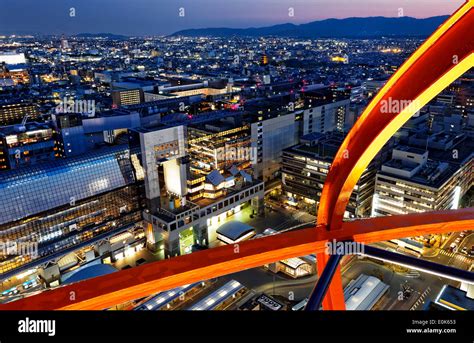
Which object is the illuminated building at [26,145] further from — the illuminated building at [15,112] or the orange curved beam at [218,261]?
the orange curved beam at [218,261]

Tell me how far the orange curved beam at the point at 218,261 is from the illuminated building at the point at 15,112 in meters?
44.8

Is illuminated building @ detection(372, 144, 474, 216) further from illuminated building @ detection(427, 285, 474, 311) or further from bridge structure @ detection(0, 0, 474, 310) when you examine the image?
bridge structure @ detection(0, 0, 474, 310)

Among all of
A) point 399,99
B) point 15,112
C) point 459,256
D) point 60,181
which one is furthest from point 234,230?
point 15,112

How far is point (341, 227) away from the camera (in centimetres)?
342

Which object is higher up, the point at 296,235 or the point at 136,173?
the point at 296,235

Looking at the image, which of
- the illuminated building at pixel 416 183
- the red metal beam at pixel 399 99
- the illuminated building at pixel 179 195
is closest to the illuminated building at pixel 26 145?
the illuminated building at pixel 179 195

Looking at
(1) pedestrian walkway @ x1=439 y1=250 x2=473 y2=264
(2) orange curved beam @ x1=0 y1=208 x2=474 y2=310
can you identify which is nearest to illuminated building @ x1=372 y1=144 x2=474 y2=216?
(1) pedestrian walkway @ x1=439 y1=250 x2=473 y2=264

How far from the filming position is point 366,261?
1856cm

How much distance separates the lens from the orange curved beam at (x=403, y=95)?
2635mm

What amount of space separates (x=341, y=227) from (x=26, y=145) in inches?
1324
